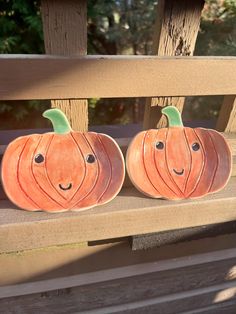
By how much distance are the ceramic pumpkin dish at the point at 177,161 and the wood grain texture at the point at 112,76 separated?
12 centimetres

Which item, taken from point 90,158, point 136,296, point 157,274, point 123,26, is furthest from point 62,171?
point 123,26

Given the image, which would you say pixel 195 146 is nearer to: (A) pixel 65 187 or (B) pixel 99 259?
(A) pixel 65 187

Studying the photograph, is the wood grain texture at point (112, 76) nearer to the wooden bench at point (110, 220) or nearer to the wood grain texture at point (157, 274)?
the wooden bench at point (110, 220)

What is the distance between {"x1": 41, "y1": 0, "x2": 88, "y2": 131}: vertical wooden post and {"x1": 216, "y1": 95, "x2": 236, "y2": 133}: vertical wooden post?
0.57m

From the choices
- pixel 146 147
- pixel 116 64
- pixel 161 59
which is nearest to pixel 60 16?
pixel 116 64

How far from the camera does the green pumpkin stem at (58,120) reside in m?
0.97

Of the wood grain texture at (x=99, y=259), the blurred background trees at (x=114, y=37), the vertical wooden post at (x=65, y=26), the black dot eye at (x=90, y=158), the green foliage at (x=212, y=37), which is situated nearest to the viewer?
the vertical wooden post at (x=65, y=26)

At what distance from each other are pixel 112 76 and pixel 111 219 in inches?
19.2

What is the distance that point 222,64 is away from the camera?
0.99 meters

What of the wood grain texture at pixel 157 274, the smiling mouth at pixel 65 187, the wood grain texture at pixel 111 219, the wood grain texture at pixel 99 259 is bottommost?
the wood grain texture at pixel 157 274

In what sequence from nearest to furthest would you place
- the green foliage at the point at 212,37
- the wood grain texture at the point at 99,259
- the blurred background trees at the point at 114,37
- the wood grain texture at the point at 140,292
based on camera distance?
the wood grain texture at the point at 99,259 → the wood grain texture at the point at 140,292 → the blurred background trees at the point at 114,37 → the green foliage at the point at 212,37

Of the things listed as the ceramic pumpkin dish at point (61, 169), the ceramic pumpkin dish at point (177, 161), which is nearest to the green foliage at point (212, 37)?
the ceramic pumpkin dish at point (177, 161)

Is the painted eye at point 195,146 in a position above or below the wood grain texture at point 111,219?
above

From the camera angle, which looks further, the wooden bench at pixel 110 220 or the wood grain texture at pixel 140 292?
the wood grain texture at pixel 140 292
